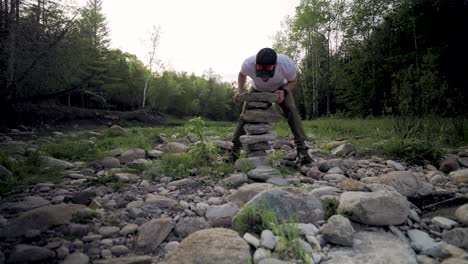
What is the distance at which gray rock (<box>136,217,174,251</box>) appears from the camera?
7.23ft

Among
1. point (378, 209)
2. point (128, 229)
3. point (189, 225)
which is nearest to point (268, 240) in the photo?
point (189, 225)

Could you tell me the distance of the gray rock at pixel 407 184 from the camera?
9.82 ft

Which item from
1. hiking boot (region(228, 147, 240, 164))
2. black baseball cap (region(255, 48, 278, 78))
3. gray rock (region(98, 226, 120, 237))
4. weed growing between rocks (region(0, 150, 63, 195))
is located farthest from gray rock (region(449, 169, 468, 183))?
weed growing between rocks (region(0, 150, 63, 195))

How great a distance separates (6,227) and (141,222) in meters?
1.21

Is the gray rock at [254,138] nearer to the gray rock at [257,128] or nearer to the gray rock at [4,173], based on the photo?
the gray rock at [257,128]

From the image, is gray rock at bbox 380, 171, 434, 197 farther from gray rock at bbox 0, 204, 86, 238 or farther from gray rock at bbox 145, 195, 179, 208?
gray rock at bbox 0, 204, 86, 238

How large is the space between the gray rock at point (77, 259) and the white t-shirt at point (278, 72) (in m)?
3.63

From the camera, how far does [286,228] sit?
79.0 inches

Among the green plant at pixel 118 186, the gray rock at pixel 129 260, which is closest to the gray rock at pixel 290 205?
the gray rock at pixel 129 260

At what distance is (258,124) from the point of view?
186 inches

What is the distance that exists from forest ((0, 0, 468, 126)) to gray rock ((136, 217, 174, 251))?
2218 millimetres

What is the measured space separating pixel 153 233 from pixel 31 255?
3.04 feet

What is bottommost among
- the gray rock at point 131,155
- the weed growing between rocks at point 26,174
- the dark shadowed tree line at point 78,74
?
the weed growing between rocks at point 26,174

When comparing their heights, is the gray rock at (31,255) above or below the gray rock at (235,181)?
below
